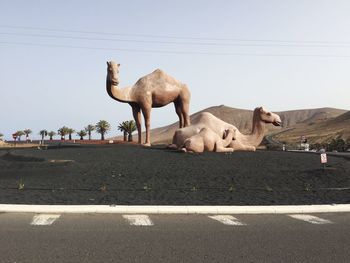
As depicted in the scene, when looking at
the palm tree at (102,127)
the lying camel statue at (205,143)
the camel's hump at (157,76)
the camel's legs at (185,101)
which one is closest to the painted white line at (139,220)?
the lying camel statue at (205,143)

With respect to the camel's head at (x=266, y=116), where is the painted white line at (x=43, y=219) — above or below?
below

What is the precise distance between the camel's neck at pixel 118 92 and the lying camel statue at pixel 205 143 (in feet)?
22.5

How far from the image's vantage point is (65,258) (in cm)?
658

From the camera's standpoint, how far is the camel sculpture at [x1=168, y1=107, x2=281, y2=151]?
86.4 feet

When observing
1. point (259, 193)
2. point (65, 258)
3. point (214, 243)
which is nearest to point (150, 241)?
point (214, 243)

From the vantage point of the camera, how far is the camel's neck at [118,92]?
29.4 meters

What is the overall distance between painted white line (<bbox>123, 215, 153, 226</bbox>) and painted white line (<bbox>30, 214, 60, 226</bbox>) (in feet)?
5.09

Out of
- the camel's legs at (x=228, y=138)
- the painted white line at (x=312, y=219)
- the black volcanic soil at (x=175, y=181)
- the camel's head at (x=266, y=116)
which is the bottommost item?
the painted white line at (x=312, y=219)

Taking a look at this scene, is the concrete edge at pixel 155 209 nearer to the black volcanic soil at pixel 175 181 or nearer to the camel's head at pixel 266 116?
the black volcanic soil at pixel 175 181

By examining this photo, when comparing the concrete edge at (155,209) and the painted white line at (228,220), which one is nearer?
the painted white line at (228,220)

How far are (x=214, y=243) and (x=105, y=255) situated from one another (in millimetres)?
1910

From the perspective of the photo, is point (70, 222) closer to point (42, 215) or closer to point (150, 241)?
point (42, 215)

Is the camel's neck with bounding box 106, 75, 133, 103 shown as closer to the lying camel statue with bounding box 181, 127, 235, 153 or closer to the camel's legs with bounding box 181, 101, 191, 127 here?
the camel's legs with bounding box 181, 101, 191, 127

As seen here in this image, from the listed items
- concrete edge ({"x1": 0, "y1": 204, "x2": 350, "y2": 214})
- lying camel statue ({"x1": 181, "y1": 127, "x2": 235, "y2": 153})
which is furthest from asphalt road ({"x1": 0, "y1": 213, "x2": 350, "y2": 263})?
lying camel statue ({"x1": 181, "y1": 127, "x2": 235, "y2": 153})
